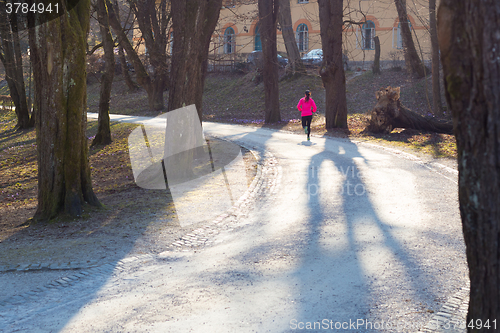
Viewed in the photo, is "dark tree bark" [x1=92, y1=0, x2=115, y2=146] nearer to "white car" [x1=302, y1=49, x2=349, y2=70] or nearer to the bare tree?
the bare tree

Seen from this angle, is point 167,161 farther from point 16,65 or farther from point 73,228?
point 16,65

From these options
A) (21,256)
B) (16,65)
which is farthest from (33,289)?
(16,65)

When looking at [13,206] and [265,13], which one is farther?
[265,13]

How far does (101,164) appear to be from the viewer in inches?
614

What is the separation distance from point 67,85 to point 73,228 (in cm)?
274

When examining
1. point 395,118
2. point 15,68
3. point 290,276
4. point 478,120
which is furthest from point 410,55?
point 478,120

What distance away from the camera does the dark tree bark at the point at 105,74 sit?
1697cm

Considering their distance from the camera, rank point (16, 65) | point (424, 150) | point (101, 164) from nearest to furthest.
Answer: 1. point (424, 150)
2. point (101, 164)
3. point (16, 65)

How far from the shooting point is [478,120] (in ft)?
9.19

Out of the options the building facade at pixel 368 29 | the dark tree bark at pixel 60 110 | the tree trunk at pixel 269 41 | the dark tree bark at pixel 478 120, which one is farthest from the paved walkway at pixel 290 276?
the building facade at pixel 368 29

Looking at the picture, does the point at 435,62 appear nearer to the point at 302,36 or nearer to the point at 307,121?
the point at 307,121

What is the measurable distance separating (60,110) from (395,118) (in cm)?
1301

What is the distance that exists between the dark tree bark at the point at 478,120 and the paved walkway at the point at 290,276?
4.73 ft

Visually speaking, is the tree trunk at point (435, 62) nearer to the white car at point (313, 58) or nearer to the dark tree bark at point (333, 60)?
the dark tree bark at point (333, 60)
